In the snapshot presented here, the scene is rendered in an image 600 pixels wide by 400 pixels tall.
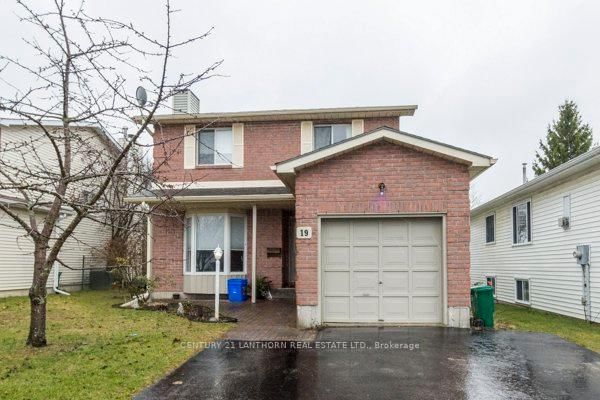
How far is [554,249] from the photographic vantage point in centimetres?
1336

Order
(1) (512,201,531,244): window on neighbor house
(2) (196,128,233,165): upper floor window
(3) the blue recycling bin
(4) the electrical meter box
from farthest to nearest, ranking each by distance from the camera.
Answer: (2) (196,128,233,165): upper floor window → (1) (512,201,531,244): window on neighbor house → (3) the blue recycling bin → (4) the electrical meter box

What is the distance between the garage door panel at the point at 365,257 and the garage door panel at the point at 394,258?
15cm

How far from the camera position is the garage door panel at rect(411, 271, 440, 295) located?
10109 millimetres

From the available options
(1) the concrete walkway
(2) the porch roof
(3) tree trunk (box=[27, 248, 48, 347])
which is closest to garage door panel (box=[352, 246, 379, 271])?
(1) the concrete walkway

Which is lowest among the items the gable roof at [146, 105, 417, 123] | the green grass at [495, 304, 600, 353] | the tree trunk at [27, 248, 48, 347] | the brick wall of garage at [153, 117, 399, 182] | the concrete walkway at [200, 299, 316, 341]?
the green grass at [495, 304, 600, 353]

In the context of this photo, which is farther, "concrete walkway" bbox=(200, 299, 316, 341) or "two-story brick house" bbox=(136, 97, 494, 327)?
"two-story brick house" bbox=(136, 97, 494, 327)

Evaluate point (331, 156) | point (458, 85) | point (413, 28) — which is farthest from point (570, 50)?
point (331, 156)

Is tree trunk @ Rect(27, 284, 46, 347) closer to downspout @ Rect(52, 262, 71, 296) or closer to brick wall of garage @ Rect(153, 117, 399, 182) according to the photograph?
brick wall of garage @ Rect(153, 117, 399, 182)

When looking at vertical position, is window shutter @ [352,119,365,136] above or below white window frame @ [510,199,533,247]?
above

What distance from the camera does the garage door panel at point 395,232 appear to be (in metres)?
10.3

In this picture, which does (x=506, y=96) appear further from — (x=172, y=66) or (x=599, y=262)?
(x=172, y=66)

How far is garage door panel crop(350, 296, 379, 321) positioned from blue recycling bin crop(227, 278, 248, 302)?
505 cm

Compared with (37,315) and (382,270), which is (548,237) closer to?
(382,270)

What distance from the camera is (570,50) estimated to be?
24.5 meters
